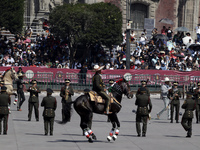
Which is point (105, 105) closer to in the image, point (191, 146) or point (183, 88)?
point (191, 146)

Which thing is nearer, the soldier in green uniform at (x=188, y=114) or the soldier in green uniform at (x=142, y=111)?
the soldier in green uniform at (x=142, y=111)

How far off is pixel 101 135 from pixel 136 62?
1898 centimetres

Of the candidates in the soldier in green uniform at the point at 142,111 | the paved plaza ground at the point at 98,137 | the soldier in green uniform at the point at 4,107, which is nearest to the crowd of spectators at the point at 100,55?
the paved plaza ground at the point at 98,137

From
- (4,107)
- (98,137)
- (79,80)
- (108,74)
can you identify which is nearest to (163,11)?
(108,74)

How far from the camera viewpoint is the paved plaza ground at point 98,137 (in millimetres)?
14836

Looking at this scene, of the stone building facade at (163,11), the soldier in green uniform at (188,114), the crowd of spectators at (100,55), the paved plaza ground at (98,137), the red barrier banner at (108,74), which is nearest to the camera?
the paved plaza ground at (98,137)

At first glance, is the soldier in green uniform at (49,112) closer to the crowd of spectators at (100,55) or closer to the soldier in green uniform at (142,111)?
the soldier in green uniform at (142,111)

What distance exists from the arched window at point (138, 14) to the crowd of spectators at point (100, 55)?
862 centimetres

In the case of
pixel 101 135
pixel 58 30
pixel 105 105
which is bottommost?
pixel 101 135

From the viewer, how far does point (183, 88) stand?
31750 mm

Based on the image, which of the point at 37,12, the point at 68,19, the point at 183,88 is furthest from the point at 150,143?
the point at 37,12

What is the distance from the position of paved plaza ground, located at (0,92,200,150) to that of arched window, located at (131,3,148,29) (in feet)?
87.3

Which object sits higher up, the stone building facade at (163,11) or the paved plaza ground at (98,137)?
the stone building facade at (163,11)

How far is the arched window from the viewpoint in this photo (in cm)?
4828
